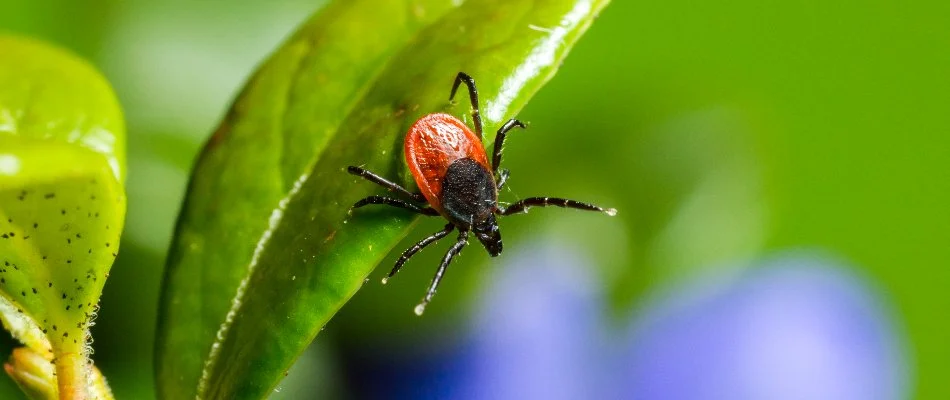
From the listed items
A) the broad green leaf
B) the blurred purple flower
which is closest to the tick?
the broad green leaf

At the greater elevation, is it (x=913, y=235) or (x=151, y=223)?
(x=913, y=235)

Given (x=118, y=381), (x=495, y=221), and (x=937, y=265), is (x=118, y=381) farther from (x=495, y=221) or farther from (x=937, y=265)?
(x=937, y=265)

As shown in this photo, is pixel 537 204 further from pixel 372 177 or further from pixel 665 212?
pixel 665 212

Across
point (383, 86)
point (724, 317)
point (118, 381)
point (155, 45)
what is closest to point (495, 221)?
point (383, 86)

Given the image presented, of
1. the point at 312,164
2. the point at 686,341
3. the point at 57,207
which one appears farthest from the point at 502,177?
the point at 686,341

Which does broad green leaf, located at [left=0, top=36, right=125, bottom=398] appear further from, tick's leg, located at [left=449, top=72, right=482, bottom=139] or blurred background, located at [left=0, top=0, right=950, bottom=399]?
blurred background, located at [left=0, top=0, right=950, bottom=399]

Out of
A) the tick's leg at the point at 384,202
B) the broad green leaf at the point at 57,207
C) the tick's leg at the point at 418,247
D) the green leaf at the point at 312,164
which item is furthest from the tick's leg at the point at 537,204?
the broad green leaf at the point at 57,207
